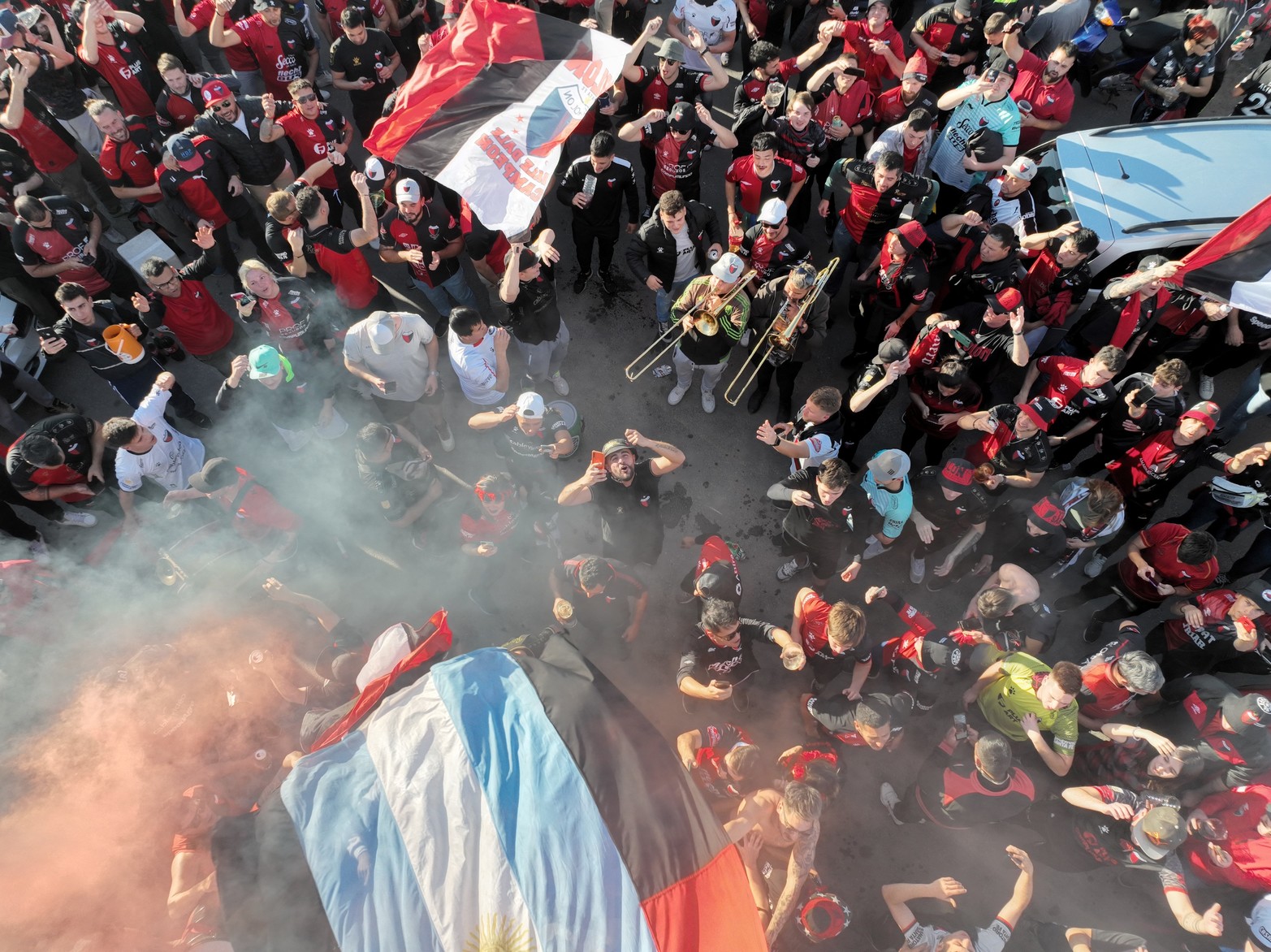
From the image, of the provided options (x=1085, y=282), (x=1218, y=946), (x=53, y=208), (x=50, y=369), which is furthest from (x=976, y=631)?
(x=50, y=369)

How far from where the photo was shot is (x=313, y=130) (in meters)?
6.62

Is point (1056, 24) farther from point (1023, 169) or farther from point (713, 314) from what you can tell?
point (713, 314)

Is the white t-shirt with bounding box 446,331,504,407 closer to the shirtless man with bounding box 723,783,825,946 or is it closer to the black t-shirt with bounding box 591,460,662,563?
the black t-shirt with bounding box 591,460,662,563

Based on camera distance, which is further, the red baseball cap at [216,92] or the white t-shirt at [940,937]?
the red baseball cap at [216,92]

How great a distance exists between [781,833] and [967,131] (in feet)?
20.0

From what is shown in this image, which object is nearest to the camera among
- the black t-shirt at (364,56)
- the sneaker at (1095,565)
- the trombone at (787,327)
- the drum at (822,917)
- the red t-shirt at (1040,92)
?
the drum at (822,917)

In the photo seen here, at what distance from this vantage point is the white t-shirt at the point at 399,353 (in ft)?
18.2

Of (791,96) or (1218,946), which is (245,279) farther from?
(1218,946)

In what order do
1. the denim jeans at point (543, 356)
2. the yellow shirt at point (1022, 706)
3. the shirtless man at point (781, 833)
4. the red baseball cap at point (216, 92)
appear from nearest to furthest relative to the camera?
the shirtless man at point (781, 833)
the yellow shirt at point (1022, 706)
the red baseball cap at point (216, 92)
the denim jeans at point (543, 356)

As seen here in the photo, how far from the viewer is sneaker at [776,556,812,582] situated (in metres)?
6.07

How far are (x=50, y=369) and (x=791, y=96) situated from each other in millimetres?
7276

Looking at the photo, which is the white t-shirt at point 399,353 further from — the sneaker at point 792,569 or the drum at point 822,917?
the drum at point 822,917

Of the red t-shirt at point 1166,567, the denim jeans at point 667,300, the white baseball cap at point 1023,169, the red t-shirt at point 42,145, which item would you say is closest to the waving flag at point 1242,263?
the white baseball cap at point 1023,169

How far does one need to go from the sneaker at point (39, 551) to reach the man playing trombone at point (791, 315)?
5.43 metres
